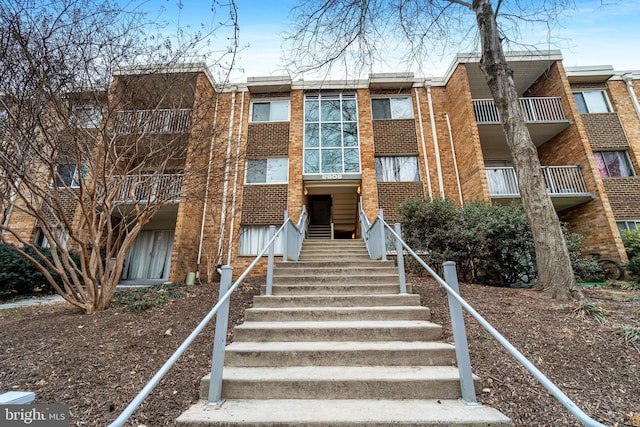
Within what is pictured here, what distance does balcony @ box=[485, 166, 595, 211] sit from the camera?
9.48 m

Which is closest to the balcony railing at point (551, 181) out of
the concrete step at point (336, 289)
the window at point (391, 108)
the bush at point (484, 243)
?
the bush at point (484, 243)

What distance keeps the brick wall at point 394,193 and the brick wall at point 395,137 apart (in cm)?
141

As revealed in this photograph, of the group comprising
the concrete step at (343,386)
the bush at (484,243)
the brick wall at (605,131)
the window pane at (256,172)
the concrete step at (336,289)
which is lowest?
the concrete step at (343,386)

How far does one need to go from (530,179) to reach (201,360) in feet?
18.1

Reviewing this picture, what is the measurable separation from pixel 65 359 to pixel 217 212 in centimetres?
753

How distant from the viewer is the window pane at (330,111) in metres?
11.4

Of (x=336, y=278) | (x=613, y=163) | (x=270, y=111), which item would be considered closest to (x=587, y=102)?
(x=613, y=163)

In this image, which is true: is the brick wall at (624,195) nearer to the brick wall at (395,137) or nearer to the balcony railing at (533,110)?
the balcony railing at (533,110)

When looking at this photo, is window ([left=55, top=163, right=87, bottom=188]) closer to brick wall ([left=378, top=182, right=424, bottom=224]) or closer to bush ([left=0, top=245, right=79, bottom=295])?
bush ([left=0, top=245, right=79, bottom=295])

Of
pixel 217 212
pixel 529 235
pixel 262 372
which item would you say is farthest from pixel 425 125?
pixel 262 372

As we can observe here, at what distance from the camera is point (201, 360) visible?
306 cm

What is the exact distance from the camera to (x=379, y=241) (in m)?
6.20

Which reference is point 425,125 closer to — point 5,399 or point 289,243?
point 289,243

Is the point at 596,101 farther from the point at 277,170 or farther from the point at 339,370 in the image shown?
the point at 339,370
